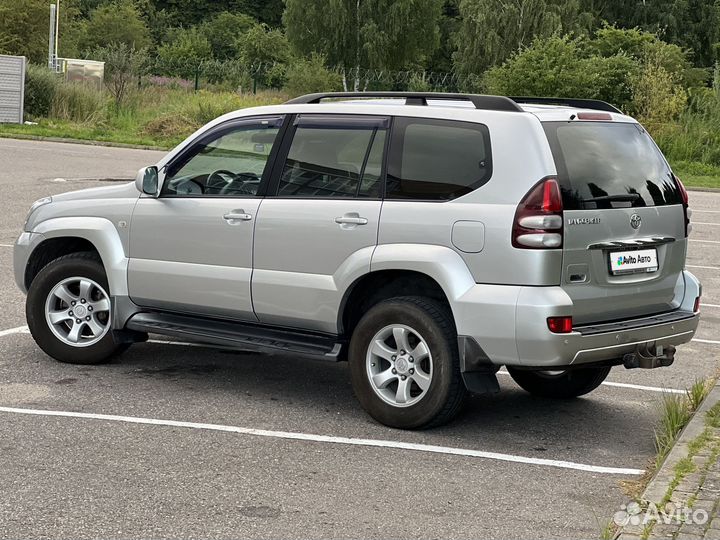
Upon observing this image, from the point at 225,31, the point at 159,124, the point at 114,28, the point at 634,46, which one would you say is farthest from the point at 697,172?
the point at 225,31

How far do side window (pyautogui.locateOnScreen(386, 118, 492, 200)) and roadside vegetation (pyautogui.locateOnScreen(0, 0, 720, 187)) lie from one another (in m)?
22.7

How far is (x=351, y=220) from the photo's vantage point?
6.70 m

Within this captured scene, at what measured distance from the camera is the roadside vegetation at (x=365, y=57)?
34.8 meters

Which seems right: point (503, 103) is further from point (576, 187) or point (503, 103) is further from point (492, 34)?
point (492, 34)

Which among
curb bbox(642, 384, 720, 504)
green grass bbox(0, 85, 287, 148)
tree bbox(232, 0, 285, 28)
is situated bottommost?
green grass bbox(0, 85, 287, 148)

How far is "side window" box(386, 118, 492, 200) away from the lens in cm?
641

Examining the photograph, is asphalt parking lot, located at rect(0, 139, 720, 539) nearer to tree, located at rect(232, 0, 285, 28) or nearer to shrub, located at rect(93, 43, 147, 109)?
shrub, located at rect(93, 43, 147, 109)

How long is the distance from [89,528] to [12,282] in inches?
261

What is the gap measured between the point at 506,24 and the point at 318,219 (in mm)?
62351

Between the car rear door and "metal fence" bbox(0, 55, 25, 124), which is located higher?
the car rear door

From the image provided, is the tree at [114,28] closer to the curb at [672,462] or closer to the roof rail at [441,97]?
the roof rail at [441,97]

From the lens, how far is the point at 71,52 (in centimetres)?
8025

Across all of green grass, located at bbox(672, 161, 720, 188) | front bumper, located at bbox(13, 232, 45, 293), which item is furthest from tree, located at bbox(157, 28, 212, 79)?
front bumper, located at bbox(13, 232, 45, 293)

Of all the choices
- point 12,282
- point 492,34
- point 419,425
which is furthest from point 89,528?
point 492,34
